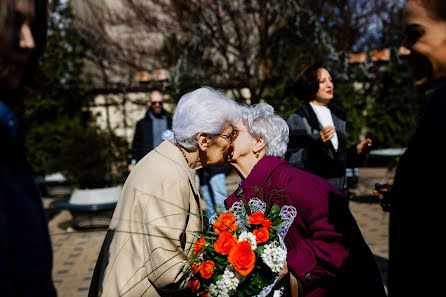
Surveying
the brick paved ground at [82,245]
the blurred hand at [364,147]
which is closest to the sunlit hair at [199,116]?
the blurred hand at [364,147]

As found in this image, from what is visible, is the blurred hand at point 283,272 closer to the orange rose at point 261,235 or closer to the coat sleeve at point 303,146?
the orange rose at point 261,235

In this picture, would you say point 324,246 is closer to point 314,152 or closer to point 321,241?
point 321,241

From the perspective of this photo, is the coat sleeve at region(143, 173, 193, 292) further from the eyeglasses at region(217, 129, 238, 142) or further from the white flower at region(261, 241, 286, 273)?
the eyeglasses at region(217, 129, 238, 142)

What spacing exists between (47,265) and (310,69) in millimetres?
2973

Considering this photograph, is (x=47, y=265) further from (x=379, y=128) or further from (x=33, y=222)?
(x=379, y=128)

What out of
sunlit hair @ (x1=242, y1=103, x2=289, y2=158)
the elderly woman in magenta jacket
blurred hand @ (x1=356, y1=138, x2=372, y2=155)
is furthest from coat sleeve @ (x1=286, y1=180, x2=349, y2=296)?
blurred hand @ (x1=356, y1=138, x2=372, y2=155)

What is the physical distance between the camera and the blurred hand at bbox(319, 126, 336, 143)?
3.36 metres

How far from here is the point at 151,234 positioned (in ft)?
6.15

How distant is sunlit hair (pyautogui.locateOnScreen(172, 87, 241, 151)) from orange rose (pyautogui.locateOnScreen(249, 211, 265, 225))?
2.02 ft

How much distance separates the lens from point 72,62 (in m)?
12.1

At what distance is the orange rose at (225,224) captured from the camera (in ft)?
5.95

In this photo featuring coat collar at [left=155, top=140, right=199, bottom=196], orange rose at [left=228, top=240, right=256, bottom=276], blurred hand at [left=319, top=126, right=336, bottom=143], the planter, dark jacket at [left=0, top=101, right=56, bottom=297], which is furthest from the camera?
A: the planter

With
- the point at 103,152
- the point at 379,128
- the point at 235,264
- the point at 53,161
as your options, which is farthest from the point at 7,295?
the point at 379,128

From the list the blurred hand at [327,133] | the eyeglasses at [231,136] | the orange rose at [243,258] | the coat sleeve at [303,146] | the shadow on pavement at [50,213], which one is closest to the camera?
the orange rose at [243,258]
